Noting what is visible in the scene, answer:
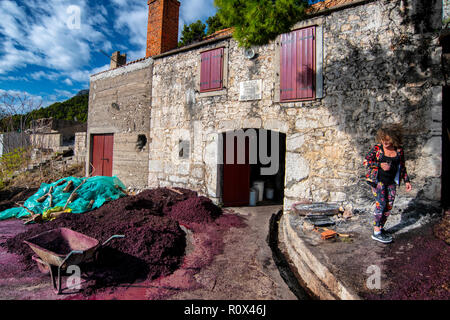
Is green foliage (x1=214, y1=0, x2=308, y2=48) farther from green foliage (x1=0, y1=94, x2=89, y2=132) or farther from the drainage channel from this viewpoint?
green foliage (x1=0, y1=94, x2=89, y2=132)

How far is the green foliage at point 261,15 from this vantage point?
3670 mm

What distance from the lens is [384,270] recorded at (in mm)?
2537

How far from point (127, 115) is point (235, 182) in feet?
15.1

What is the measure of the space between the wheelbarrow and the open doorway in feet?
13.3

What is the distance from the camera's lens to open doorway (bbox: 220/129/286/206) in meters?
6.89

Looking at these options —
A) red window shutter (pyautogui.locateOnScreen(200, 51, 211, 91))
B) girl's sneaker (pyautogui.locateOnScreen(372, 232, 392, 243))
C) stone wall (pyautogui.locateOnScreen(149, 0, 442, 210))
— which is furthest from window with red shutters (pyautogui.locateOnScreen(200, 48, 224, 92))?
girl's sneaker (pyautogui.locateOnScreen(372, 232, 392, 243))

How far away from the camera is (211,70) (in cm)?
658

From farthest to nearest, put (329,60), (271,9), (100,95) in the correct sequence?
(100,95)
(329,60)
(271,9)

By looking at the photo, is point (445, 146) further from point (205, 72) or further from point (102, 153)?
point (102, 153)

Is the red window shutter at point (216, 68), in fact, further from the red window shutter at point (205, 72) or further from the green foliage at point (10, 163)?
the green foliage at point (10, 163)
